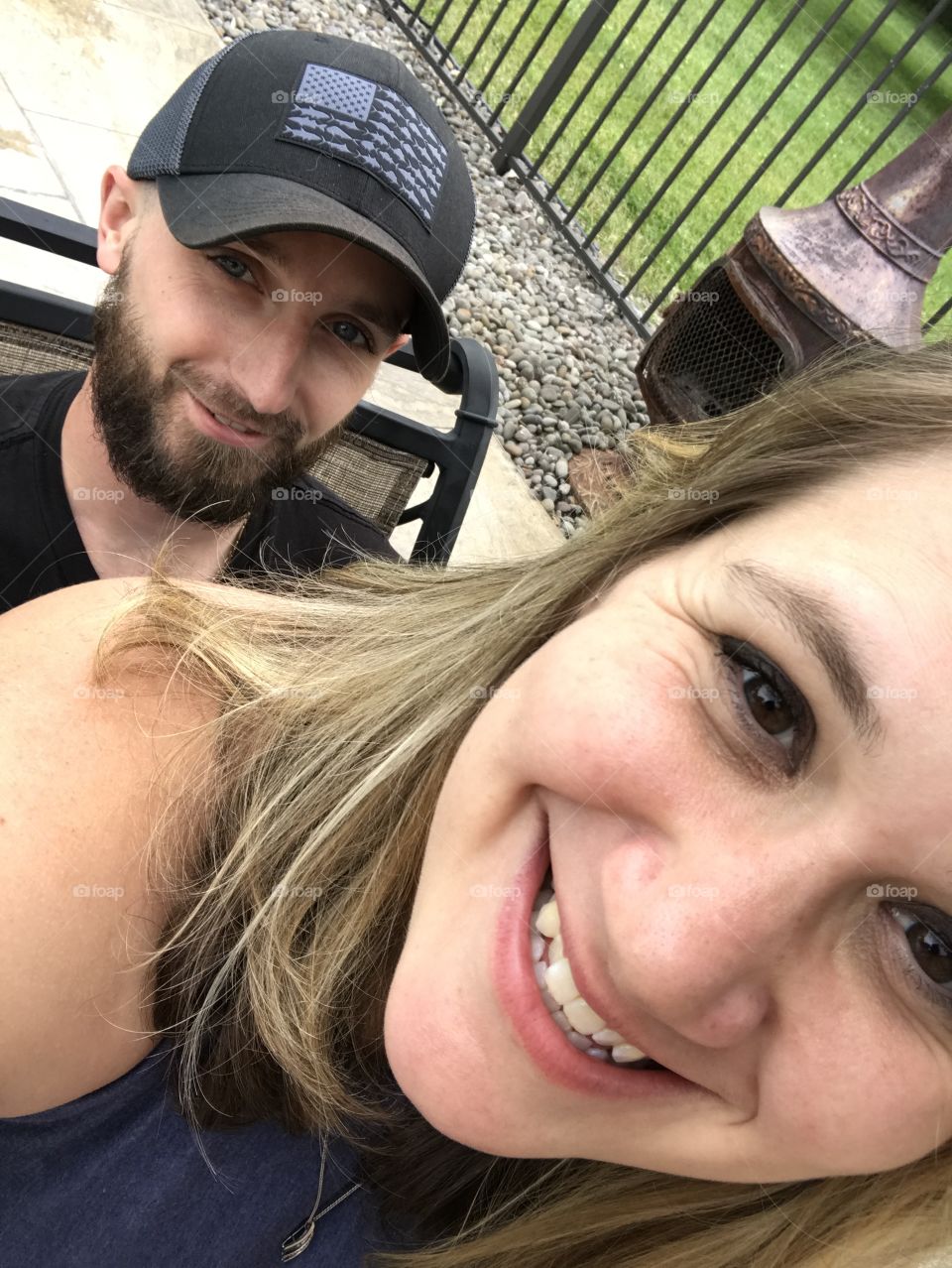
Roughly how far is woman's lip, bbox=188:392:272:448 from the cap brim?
0.31 m

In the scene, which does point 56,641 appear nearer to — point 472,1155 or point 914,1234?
point 472,1155

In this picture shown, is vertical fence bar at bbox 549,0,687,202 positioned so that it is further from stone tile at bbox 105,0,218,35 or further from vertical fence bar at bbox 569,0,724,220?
stone tile at bbox 105,0,218,35

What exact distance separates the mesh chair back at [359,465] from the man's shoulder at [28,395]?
34mm

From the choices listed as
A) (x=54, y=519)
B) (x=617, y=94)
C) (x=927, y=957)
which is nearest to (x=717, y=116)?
(x=617, y=94)

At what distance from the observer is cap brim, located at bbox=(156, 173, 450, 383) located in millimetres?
1690

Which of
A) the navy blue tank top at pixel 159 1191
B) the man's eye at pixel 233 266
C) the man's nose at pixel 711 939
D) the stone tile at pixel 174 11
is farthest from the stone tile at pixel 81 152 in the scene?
the man's nose at pixel 711 939

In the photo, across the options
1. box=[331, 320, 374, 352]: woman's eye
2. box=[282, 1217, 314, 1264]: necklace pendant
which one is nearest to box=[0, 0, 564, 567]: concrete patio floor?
box=[331, 320, 374, 352]: woman's eye

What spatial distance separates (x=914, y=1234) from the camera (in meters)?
1.06

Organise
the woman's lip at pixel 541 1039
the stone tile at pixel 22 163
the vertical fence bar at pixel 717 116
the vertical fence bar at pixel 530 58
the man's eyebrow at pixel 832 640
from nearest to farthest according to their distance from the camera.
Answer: the man's eyebrow at pixel 832 640, the woman's lip at pixel 541 1039, the stone tile at pixel 22 163, the vertical fence bar at pixel 717 116, the vertical fence bar at pixel 530 58

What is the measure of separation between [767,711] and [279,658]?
26.8 inches

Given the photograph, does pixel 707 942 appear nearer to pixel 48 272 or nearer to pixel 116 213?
pixel 116 213

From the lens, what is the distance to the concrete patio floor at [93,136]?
364cm

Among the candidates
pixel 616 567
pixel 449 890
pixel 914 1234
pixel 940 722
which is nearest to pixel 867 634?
pixel 940 722

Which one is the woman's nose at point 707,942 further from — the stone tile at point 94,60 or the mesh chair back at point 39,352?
the stone tile at point 94,60
